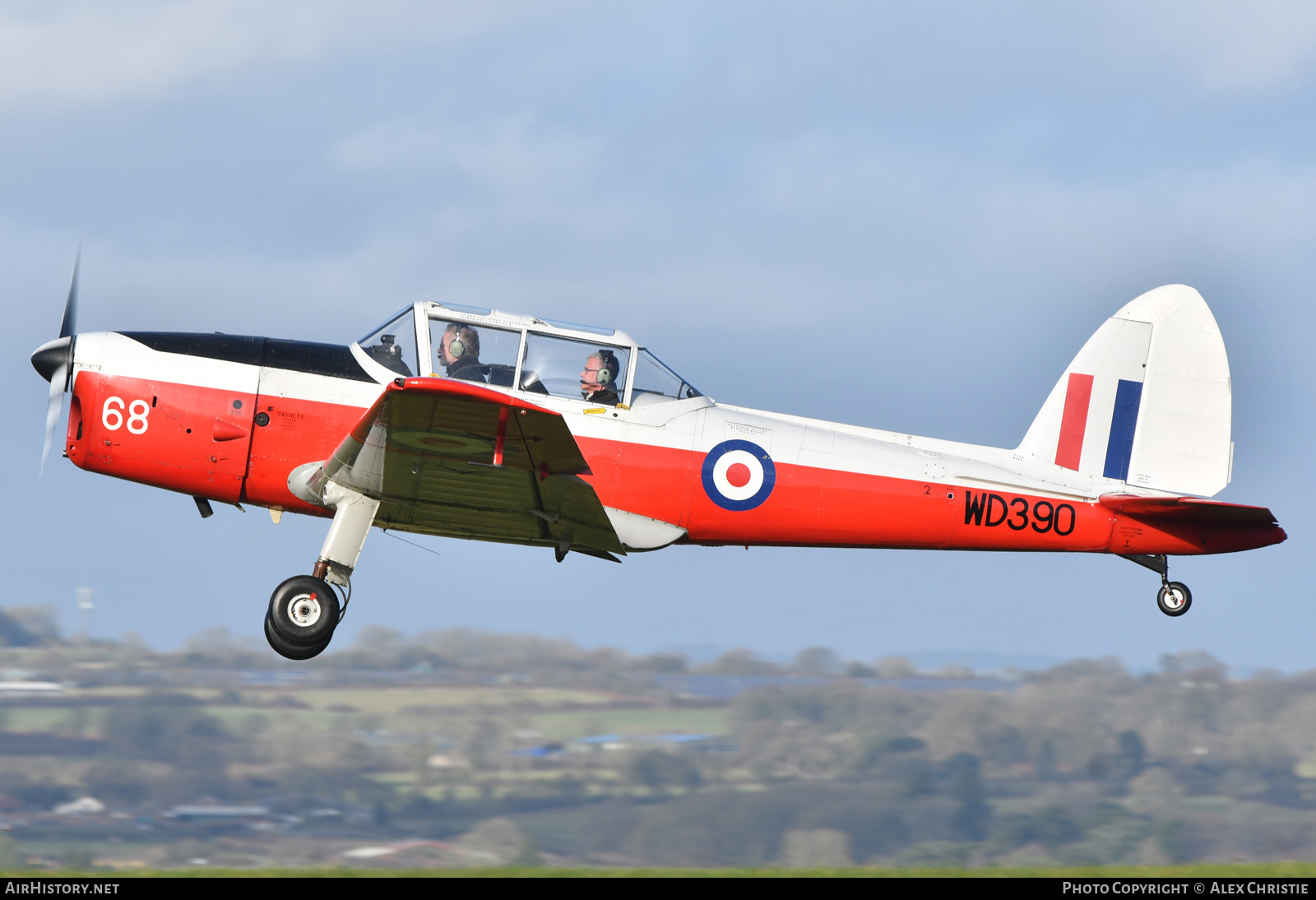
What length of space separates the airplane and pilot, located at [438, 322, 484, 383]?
20 mm

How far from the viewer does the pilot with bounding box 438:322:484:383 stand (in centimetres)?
884

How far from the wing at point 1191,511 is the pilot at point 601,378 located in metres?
4.08

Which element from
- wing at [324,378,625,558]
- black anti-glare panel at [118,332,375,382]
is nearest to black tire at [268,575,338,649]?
wing at [324,378,625,558]

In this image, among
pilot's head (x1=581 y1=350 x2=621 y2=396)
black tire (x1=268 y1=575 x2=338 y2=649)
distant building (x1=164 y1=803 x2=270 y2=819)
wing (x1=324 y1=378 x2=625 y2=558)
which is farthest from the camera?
distant building (x1=164 y1=803 x2=270 y2=819)

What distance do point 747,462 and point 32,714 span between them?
1637 cm

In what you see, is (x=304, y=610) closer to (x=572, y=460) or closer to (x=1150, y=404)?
(x=572, y=460)

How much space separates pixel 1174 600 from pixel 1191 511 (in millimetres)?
905

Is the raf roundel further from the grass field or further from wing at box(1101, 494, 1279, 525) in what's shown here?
wing at box(1101, 494, 1279, 525)

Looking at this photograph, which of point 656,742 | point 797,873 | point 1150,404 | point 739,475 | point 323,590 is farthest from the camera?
point 656,742

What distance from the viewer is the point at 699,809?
698 inches

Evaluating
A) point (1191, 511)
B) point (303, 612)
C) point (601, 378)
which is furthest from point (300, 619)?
point (1191, 511)

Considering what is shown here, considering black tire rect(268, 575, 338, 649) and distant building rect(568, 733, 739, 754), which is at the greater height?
black tire rect(268, 575, 338, 649)

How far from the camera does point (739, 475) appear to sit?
371 inches
